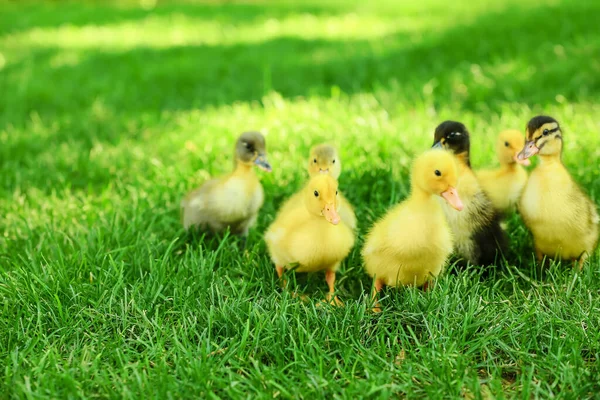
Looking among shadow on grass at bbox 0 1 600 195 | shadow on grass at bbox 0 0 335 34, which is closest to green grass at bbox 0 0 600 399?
shadow on grass at bbox 0 1 600 195

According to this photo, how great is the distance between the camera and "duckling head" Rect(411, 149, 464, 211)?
2.80 metres

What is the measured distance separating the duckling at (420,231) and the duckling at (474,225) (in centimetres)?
32

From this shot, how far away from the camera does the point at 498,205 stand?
375cm

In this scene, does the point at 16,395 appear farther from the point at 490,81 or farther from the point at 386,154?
the point at 490,81

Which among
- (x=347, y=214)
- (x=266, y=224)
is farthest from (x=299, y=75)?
(x=347, y=214)

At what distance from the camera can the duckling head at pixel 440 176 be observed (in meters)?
2.80

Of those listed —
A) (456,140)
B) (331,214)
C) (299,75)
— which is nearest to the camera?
(331,214)

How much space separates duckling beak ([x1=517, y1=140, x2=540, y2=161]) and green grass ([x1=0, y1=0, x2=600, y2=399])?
512mm

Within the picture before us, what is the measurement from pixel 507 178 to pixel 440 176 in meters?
1.11

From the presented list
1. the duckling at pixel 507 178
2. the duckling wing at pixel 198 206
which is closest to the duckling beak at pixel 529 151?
the duckling at pixel 507 178

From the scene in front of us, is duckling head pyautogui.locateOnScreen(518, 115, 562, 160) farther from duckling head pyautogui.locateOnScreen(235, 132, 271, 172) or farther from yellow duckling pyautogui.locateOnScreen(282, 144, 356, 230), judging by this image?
duckling head pyautogui.locateOnScreen(235, 132, 271, 172)

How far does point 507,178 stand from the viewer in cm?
376

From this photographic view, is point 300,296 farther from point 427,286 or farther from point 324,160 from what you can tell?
point 324,160

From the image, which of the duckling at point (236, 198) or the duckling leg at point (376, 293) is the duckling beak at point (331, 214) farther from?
the duckling at point (236, 198)
